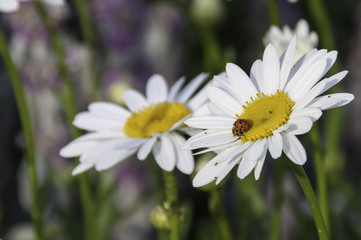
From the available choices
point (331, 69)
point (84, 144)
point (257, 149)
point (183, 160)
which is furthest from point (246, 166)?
point (331, 69)

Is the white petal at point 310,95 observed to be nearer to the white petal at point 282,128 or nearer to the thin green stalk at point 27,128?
the white petal at point 282,128

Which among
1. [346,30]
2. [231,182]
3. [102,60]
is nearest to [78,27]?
[102,60]

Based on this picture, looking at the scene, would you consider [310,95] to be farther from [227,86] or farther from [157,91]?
[157,91]

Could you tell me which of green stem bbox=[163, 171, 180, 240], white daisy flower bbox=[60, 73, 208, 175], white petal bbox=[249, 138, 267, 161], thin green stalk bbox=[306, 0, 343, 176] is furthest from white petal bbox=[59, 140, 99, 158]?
thin green stalk bbox=[306, 0, 343, 176]

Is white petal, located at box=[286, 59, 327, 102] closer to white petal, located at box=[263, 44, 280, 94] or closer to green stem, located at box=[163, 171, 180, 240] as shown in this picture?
white petal, located at box=[263, 44, 280, 94]

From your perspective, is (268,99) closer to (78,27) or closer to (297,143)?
(297,143)

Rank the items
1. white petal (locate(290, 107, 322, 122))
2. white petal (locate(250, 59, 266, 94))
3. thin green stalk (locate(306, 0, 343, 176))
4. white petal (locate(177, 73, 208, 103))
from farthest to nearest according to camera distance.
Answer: thin green stalk (locate(306, 0, 343, 176)) < white petal (locate(177, 73, 208, 103)) < white petal (locate(250, 59, 266, 94)) < white petal (locate(290, 107, 322, 122))
